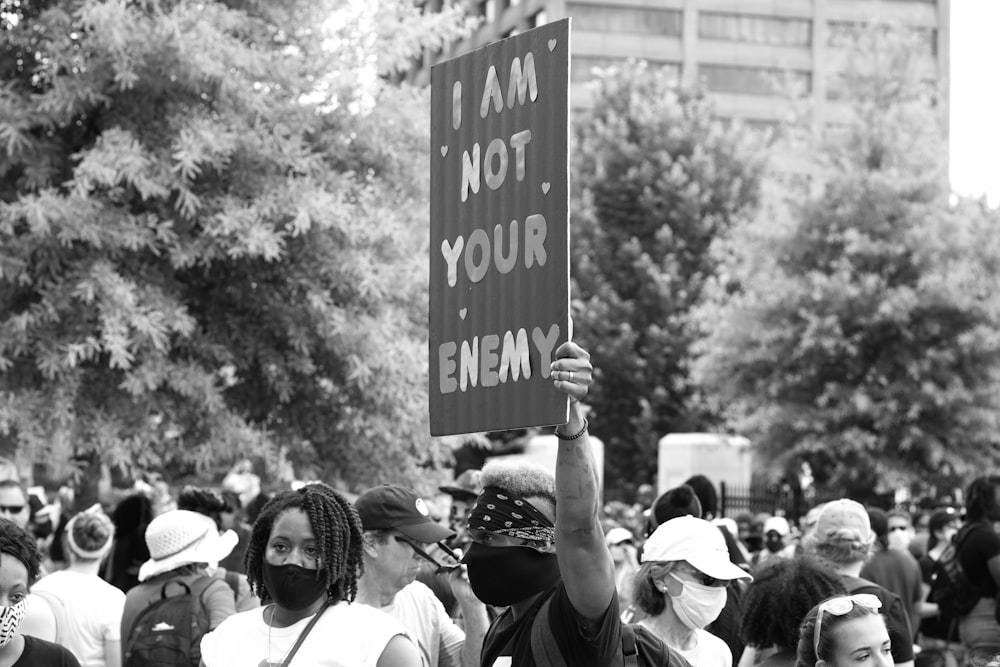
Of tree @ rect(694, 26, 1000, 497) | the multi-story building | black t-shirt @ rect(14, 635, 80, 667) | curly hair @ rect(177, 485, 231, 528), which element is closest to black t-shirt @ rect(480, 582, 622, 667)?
black t-shirt @ rect(14, 635, 80, 667)

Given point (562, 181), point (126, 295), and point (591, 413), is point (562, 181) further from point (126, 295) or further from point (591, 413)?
point (591, 413)

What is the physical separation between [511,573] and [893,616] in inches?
134

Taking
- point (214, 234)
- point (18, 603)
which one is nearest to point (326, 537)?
point (18, 603)

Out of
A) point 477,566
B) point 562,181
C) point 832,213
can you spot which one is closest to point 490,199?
point 562,181

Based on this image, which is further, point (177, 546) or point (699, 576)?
point (177, 546)

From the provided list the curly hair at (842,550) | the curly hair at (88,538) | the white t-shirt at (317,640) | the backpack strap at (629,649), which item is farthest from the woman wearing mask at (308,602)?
the curly hair at (842,550)

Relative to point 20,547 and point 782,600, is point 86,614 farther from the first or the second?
point 782,600

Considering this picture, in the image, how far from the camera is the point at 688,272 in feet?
111

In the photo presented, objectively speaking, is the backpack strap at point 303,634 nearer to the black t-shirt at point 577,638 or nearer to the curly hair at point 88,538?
the black t-shirt at point 577,638

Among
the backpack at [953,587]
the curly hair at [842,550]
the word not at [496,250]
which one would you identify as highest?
the word not at [496,250]

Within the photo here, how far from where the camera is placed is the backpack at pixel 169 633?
234 inches

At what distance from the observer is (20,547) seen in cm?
493

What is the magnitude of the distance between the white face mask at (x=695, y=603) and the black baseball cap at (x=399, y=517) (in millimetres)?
838

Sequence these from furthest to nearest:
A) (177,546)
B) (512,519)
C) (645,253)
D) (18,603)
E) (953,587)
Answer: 1. (645,253)
2. (953,587)
3. (177,546)
4. (18,603)
5. (512,519)
